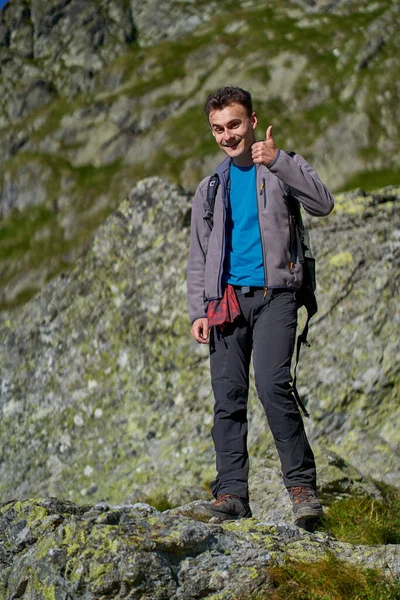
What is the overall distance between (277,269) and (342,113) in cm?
12904

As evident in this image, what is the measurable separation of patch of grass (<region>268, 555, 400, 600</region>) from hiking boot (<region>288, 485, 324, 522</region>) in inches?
52.8

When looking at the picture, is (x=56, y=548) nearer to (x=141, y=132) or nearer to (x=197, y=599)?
(x=197, y=599)

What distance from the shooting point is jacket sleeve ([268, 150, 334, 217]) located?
6660 mm

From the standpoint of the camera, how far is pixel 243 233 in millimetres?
7270

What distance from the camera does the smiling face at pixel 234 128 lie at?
7152 mm

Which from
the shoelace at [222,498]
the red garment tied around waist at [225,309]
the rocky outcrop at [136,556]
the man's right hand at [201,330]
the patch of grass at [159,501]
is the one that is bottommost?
the patch of grass at [159,501]

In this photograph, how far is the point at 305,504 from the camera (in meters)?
6.56

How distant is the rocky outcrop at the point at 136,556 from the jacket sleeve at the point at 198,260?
2.48 metres

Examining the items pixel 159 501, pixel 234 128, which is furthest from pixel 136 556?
pixel 159 501

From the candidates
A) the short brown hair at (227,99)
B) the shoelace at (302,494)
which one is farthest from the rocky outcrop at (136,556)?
the short brown hair at (227,99)

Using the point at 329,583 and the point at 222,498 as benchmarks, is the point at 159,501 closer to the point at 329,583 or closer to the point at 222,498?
the point at 222,498

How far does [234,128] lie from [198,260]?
1387mm

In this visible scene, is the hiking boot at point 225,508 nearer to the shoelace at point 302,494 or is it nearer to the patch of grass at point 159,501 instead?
the shoelace at point 302,494

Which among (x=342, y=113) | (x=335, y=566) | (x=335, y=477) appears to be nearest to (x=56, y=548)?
(x=335, y=566)
